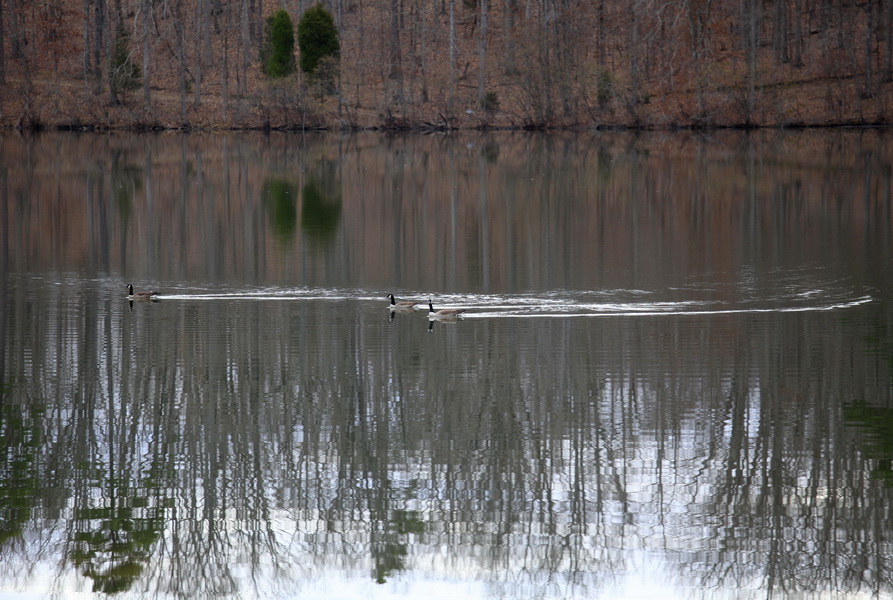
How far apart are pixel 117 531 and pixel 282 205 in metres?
22.8

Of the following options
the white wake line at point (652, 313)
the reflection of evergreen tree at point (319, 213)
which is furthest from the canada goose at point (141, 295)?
the reflection of evergreen tree at point (319, 213)

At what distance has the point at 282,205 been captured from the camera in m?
30.2

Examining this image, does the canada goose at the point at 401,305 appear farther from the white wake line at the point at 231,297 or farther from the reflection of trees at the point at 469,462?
the reflection of trees at the point at 469,462

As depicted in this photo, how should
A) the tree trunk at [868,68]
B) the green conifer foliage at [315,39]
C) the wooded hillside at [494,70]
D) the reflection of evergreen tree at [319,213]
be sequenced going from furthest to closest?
1. the green conifer foliage at [315,39]
2. the wooded hillside at [494,70]
3. the tree trunk at [868,68]
4. the reflection of evergreen tree at [319,213]

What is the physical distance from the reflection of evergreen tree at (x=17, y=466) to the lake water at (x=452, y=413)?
0.03m

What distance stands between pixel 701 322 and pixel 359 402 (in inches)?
213

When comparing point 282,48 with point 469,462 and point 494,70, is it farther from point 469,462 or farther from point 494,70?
point 469,462

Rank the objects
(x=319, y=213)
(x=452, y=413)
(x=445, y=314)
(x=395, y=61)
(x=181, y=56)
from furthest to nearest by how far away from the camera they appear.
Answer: (x=395, y=61)
(x=181, y=56)
(x=319, y=213)
(x=445, y=314)
(x=452, y=413)

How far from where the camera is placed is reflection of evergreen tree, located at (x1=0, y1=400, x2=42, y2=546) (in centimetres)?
807

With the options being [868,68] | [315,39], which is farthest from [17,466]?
[315,39]

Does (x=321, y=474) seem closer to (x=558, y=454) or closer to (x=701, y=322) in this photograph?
(x=558, y=454)

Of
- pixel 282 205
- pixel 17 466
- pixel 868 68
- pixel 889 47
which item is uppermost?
pixel 889 47

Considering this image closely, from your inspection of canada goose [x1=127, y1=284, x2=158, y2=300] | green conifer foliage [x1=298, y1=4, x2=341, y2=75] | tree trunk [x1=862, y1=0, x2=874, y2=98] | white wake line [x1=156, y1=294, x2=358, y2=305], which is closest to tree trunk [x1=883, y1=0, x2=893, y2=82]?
tree trunk [x1=862, y1=0, x2=874, y2=98]

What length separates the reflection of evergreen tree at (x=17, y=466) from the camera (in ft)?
26.5
